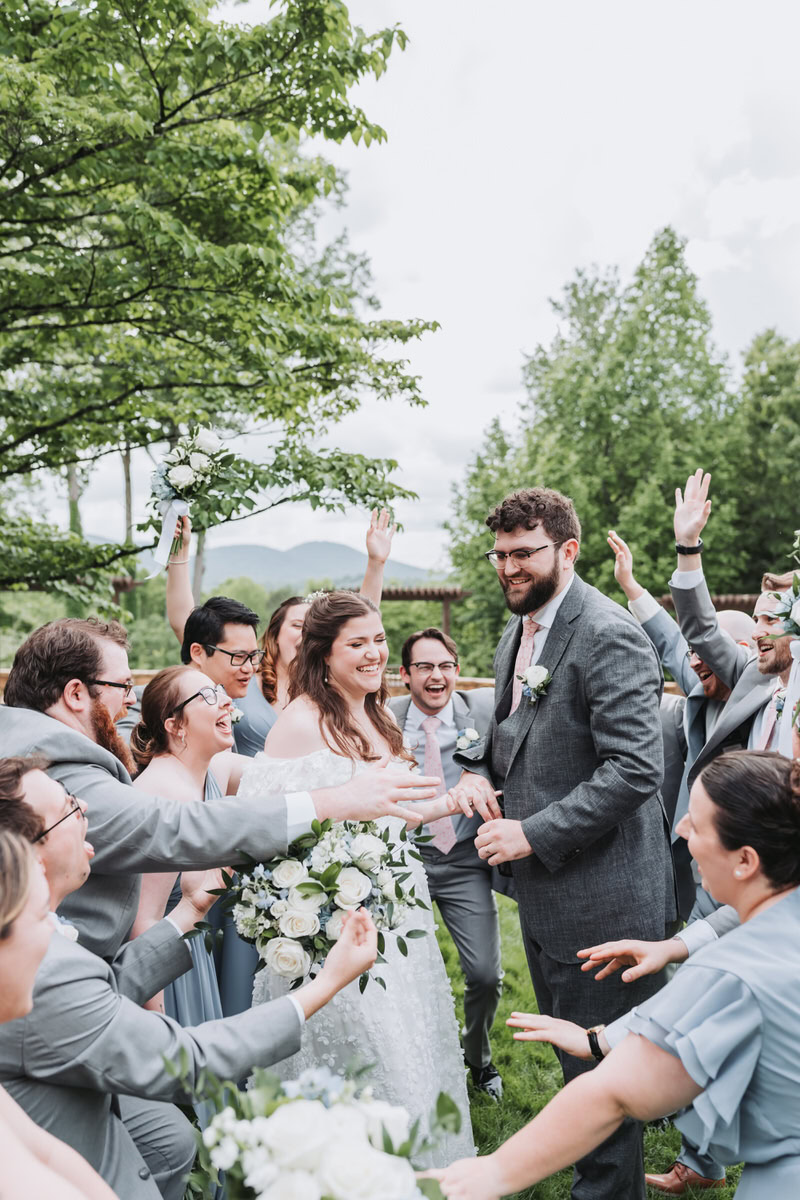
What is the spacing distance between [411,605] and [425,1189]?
37937mm

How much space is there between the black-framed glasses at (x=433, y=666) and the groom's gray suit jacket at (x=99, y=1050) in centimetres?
310

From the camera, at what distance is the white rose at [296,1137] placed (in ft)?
4.33

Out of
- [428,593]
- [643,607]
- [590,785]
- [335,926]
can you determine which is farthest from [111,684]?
[428,593]

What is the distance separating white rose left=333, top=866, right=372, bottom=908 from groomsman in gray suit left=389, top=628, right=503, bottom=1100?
2095 millimetres

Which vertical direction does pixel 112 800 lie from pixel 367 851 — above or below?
above

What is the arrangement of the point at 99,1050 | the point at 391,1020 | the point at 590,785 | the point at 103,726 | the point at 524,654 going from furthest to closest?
the point at 524,654 < the point at 590,785 < the point at 391,1020 < the point at 103,726 < the point at 99,1050

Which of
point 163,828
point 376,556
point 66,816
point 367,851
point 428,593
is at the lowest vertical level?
point 367,851

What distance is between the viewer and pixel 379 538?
18.0 feet

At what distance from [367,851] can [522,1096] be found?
9.69 feet

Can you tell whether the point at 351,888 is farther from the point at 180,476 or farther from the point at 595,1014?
the point at 180,476

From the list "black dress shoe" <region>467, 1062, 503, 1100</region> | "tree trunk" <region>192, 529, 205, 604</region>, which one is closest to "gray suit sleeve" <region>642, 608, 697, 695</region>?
"black dress shoe" <region>467, 1062, 503, 1100</region>

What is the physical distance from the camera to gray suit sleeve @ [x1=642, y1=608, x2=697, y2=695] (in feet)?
16.4

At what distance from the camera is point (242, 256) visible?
689 cm

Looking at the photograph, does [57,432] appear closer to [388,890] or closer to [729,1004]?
[388,890]
